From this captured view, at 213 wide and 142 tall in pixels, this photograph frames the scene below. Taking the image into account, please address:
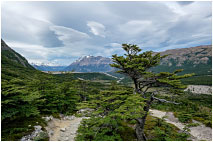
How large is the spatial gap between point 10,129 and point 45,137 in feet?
11.3

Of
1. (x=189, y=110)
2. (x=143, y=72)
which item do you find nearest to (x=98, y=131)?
(x=143, y=72)

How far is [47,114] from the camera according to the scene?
19.3m

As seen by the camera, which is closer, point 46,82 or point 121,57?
point 121,57

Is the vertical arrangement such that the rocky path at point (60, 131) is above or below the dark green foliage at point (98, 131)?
below

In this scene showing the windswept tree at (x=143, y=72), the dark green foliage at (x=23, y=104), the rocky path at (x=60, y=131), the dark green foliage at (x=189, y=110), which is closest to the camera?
the dark green foliage at (x=23, y=104)

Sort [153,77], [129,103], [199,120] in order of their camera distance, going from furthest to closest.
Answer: [199,120] < [153,77] < [129,103]

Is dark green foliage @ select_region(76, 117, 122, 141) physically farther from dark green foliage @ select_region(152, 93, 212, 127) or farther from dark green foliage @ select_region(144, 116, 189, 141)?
dark green foliage @ select_region(152, 93, 212, 127)

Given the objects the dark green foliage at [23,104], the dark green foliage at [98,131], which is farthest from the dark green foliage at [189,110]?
the dark green foliage at [23,104]

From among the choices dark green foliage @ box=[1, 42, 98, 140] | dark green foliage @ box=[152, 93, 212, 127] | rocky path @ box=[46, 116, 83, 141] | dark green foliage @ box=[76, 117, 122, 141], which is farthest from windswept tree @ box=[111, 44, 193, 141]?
dark green foliage @ box=[1, 42, 98, 140]

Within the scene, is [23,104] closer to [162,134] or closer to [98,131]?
[98,131]

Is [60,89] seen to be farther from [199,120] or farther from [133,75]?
[199,120]

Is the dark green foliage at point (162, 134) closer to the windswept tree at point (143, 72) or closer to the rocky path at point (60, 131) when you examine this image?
the windswept tree at point (143, 72)

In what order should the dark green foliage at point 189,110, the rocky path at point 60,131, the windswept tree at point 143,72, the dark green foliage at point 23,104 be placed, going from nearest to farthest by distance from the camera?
the dark green foliage at point 23,104
the windswept tree at point 143,72
the rocky path at point 60,131
the dark green foliage at point 189,110

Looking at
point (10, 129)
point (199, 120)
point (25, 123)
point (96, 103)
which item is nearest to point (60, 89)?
point (25, 123)
